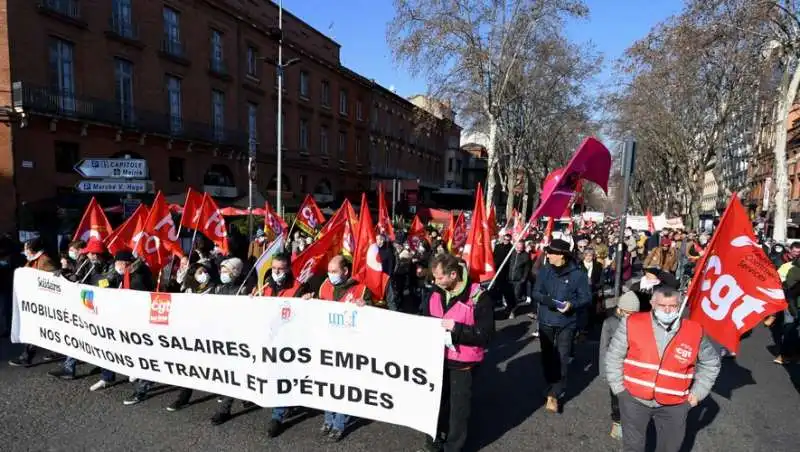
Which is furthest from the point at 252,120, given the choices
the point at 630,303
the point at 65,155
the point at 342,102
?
the point at 630,303

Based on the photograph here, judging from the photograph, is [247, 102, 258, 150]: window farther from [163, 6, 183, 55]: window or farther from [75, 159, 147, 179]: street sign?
[75, 159, 147, 179]: street sign

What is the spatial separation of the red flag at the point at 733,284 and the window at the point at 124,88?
21596 millimetres

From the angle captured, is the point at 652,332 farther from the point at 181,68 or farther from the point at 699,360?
the point at 181,68

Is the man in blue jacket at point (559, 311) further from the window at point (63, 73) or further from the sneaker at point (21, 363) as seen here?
the window at point (63, 73)

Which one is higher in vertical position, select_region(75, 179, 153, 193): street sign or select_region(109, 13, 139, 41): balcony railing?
select_region(109, 13, 139, 41): balcony railing

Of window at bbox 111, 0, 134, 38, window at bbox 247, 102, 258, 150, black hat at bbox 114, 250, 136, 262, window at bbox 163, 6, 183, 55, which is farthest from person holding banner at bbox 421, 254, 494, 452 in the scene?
window at bbox 247, 102, 258, 150

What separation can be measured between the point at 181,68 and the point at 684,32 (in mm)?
21030

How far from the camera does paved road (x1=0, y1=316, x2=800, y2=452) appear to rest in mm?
3889

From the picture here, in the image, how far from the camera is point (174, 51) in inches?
867

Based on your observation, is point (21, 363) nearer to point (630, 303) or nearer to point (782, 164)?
point (630, 303)

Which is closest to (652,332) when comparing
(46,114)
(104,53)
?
(46,114)

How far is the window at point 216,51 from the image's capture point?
2438 cm

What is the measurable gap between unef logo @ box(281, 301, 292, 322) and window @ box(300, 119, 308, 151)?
2909cm

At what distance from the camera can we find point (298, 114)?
3122cm
